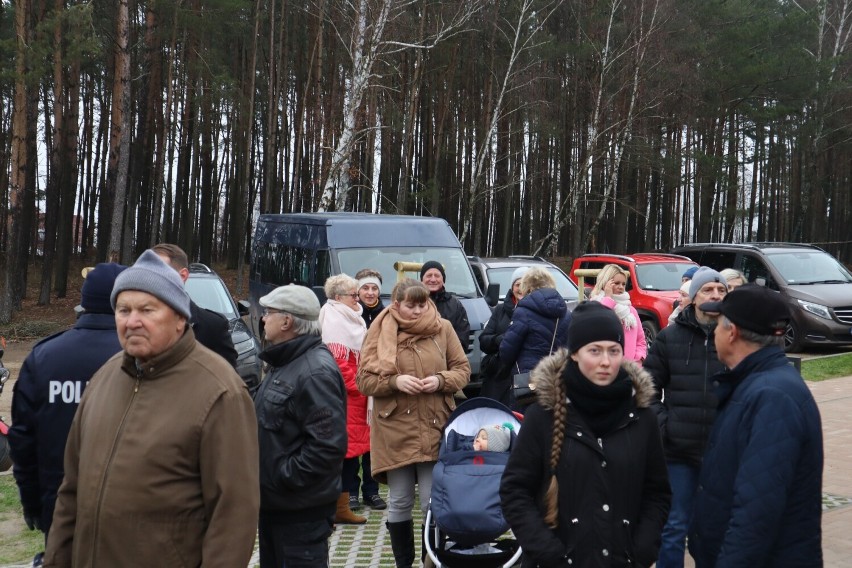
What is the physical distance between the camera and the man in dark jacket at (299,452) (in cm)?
412

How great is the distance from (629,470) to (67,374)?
232 cm

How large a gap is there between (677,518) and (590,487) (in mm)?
2147

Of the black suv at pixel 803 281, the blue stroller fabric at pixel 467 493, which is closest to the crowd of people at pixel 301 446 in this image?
the blue stroller fabric at pixel 467 493

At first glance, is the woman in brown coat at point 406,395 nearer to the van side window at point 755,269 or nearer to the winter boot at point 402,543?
the winter boot at point 402,543

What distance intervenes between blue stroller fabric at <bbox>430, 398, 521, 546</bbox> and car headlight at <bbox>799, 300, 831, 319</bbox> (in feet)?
45.0

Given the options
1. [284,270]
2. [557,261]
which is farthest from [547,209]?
[284,270]

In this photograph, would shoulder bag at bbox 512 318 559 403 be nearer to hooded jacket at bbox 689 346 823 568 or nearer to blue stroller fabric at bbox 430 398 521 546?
blue stroller fabric at bbox 430 398 521 546

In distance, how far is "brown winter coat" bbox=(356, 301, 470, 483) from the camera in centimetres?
582

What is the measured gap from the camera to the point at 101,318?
13.3ft

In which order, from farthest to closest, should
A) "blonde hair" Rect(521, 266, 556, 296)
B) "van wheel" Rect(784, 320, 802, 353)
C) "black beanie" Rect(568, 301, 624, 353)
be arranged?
"van wheel" Rect(784, 320, 802, 353) < "blonde hair" Rect(521, 266, 556, 296) < "black beanie" Rect(568, 301, 624, 353)

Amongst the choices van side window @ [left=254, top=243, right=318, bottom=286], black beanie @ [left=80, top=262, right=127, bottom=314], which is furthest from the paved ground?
van side window @ [left=254, top=243, right=318, bottom=286]

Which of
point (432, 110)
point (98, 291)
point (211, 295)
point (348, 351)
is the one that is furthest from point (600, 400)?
point (432, 110)

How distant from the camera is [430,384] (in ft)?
19.2

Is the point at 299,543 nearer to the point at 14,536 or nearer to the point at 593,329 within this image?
the point at 593,329
